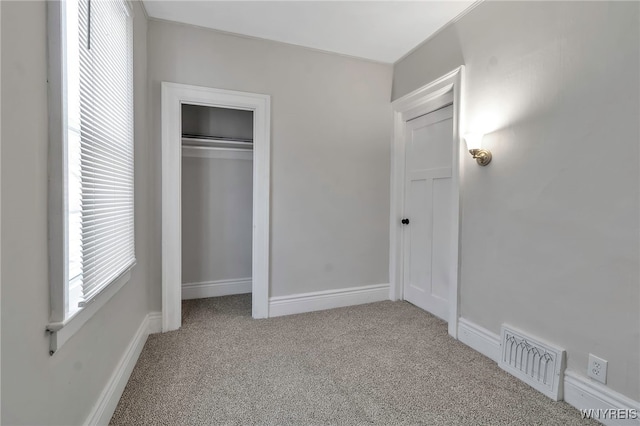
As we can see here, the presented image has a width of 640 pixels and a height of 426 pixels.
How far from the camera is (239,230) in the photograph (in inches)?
145

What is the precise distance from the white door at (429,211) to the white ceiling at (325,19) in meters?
0.74

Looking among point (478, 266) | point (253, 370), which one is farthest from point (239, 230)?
point (478, 266)

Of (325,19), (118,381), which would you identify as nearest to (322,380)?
(118,381)

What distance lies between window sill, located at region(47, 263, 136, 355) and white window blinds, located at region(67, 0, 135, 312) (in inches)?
1.7

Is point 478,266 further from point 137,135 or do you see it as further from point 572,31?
point 137,135

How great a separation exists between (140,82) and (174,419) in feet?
7.22

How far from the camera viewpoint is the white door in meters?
2.82

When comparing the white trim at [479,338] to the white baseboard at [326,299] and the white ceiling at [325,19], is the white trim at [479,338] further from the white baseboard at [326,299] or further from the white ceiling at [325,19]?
the white ceiling at [325,19]

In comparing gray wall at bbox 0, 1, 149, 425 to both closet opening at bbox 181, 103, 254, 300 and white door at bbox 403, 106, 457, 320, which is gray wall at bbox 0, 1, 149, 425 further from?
white door at bbox 403, 106, 457, 320

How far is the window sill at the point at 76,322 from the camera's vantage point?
42.1 inches

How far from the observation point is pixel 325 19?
255 cm

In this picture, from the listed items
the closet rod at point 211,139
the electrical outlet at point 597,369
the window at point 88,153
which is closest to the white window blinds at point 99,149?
the window at point 88,153

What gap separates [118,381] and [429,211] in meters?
2.68

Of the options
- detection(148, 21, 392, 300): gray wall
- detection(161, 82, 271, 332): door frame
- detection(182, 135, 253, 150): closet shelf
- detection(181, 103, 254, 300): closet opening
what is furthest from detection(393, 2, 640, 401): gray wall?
detection(181, 103, 254, 300): closet opening
